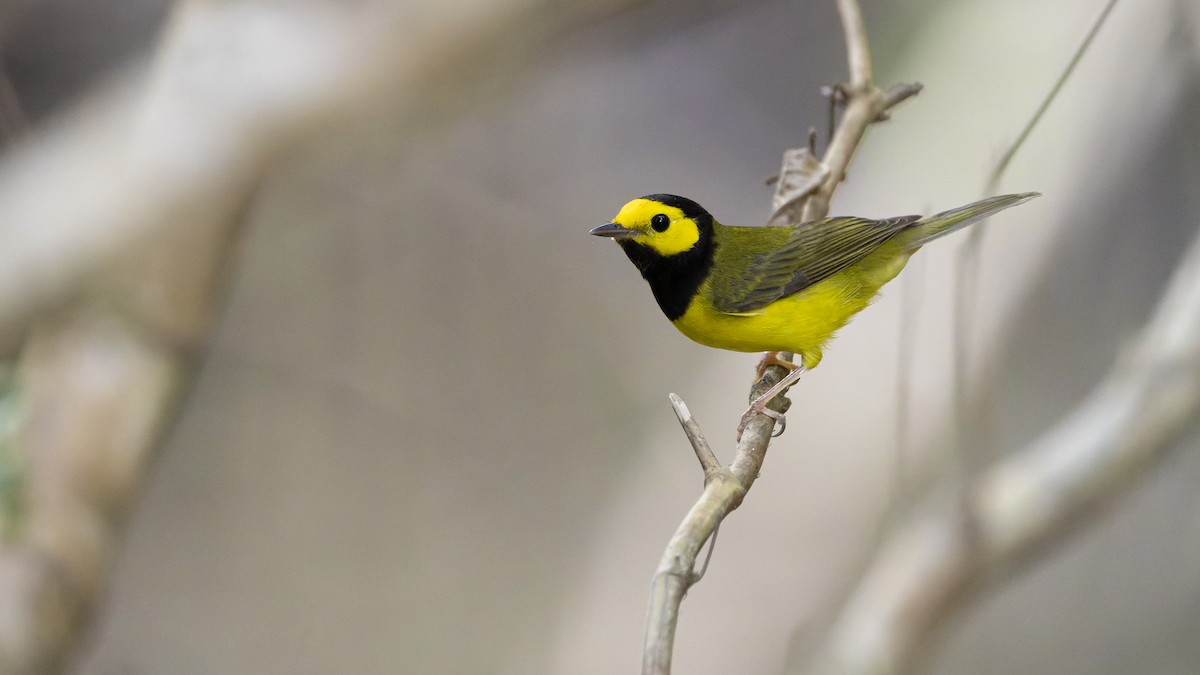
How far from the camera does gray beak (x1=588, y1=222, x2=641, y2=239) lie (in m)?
1.36

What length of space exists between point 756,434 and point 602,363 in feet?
7.76

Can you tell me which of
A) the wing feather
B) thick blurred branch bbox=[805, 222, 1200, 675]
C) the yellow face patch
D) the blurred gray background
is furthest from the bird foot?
the blurred gray background

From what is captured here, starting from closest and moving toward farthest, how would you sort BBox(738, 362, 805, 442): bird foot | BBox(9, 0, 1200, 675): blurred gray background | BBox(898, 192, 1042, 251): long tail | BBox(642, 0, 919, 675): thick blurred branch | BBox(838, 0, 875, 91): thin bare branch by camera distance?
BBox(642, 0, 919, 675): thick blurred branch → BBox(738, 362, 805, 442): bird foot → BBox(898, 192, 1042, 251): long tail → BBox(838, 0, 875, 91): thin bare branch → BBox(9, 0, 1200, 675): blurred gray background

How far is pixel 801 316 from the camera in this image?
1.77 meters

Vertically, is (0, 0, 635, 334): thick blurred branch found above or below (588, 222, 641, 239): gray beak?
above

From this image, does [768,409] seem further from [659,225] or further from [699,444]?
[699,444]

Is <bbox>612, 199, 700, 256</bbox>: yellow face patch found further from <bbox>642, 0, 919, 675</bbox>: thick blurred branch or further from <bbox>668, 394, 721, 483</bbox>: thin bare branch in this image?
<bbox>668, 394, 721, 483</bbox>: thin bare branch

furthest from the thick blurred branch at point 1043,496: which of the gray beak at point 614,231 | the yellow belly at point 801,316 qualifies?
the gray beak at point 614,231

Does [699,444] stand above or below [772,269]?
below

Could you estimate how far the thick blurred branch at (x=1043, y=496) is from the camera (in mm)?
2277

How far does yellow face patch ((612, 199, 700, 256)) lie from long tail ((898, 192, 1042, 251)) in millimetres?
483

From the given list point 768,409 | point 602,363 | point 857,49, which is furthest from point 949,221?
point 602,363

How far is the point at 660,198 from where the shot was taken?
145cm

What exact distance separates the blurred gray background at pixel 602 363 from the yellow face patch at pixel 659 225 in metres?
1.13
